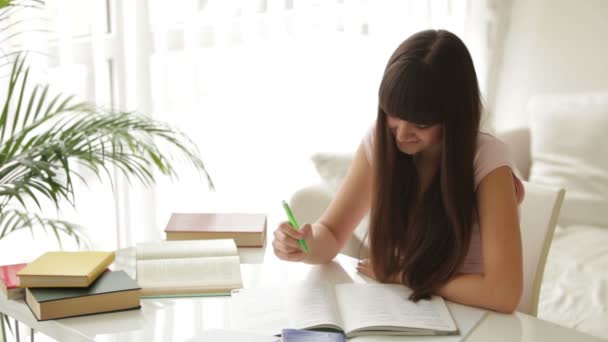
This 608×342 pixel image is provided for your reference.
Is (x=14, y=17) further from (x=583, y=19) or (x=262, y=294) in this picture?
(x=583, y=19)

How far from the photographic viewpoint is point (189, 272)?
1605 mm

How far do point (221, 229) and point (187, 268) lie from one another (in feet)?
0.76

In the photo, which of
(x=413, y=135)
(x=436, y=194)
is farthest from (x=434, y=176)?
(x=413, y=135)

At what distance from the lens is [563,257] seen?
2.68 meters

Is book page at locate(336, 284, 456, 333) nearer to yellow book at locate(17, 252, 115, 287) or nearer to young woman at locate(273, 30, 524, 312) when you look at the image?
young woman at locate(273, 30, 524, 312)

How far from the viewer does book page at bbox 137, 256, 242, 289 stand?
1573mm

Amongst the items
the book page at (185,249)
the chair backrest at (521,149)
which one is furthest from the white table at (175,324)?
the chair backrest at (521,149)

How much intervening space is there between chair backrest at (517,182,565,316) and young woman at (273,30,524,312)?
12 cm

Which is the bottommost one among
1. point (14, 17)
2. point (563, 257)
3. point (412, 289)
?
point (563, 257)

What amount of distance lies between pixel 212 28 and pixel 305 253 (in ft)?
4.47

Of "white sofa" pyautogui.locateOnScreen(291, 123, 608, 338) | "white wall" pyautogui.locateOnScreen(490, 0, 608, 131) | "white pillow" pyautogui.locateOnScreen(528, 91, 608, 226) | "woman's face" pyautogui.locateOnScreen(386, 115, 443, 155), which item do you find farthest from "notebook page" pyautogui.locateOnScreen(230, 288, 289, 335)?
"white wall" pyautogui.locateOnScreen(490, 0, 608, 131)

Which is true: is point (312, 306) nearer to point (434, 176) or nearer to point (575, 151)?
point (434, 176)

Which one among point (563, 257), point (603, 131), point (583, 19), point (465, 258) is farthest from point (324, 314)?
point (583, 19)

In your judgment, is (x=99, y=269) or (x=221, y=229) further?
(x=221, y=229)
